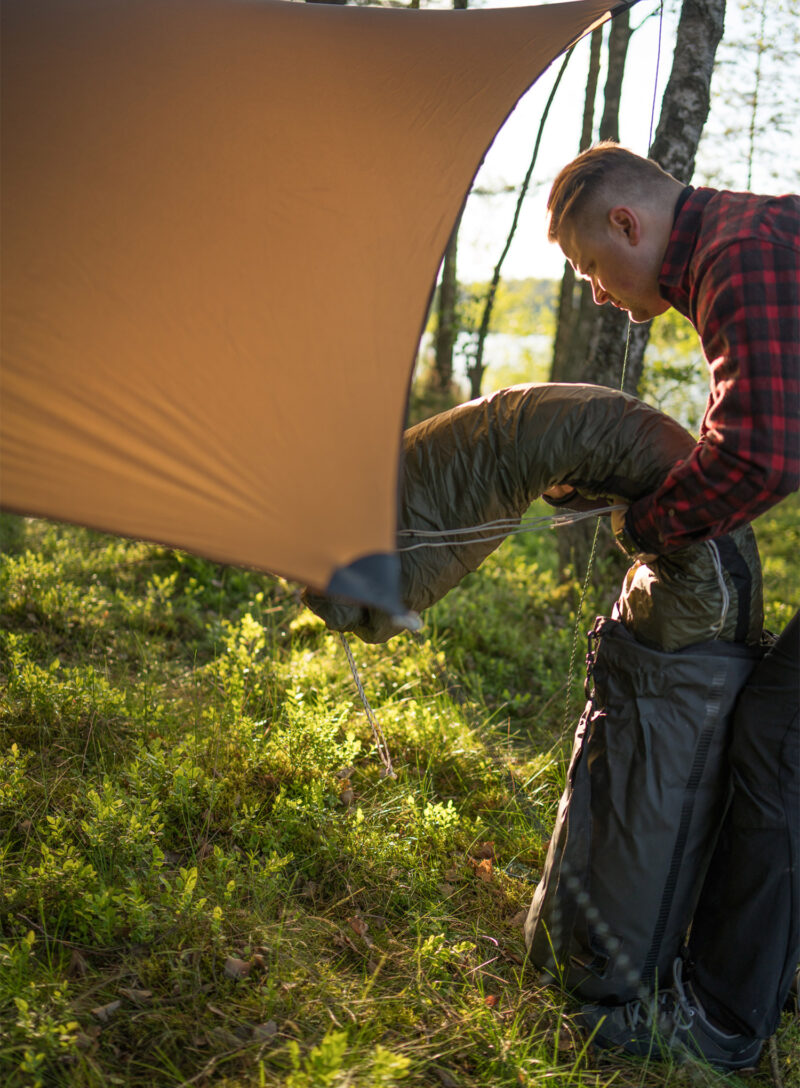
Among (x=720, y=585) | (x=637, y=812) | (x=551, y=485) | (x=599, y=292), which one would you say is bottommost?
(x=637, y=812)

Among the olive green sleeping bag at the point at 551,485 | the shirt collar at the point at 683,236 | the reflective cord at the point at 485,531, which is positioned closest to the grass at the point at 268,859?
the olive green sleeping bag at the point at 551,485

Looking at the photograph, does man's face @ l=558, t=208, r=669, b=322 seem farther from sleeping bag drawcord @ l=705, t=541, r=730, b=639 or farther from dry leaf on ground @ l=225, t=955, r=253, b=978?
dry leaf on ground @ l=225, t=955, r=253, b=978

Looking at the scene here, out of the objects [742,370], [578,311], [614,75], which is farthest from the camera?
[578,311]

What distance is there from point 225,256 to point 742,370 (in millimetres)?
1185

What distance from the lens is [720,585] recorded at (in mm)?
2082

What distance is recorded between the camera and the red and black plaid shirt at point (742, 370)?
1777 mm

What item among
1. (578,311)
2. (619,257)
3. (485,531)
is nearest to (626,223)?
(619,257)

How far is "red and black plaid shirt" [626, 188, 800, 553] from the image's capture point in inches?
70.0

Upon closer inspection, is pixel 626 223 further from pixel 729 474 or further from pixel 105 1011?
pixel 105 1011

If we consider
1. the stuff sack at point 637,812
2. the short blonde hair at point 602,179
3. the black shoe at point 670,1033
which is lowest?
the black shoe at point 670,1033

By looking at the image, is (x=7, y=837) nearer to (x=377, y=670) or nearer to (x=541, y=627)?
(x=377, y=670)

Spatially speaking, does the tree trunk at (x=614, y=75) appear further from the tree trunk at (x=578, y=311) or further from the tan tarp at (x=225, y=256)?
the tan tarp at (x=225, y=256)

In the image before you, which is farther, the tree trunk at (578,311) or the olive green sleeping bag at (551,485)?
the tree trunk at (578,311)

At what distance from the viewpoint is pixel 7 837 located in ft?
8.34
